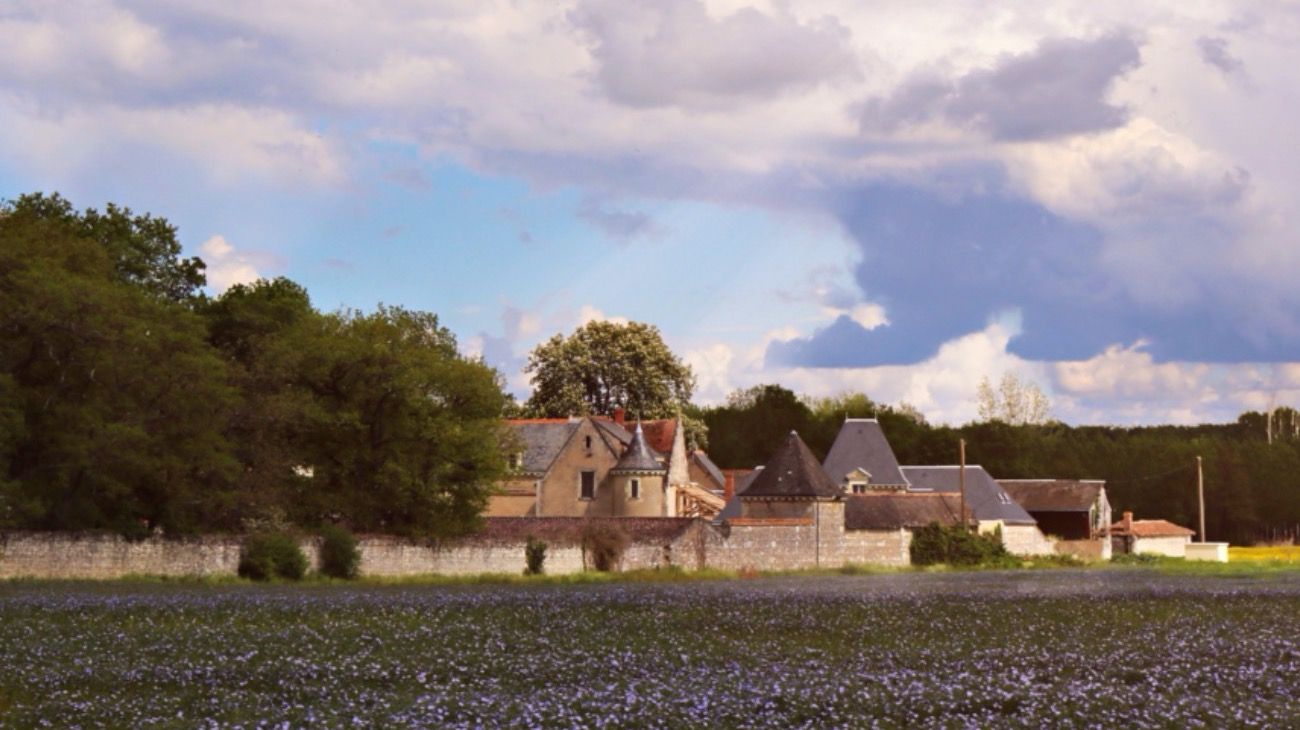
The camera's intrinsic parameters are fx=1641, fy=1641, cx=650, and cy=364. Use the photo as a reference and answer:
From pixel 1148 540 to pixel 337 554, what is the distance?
62192 millimetres

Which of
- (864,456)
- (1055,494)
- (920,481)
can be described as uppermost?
(864,456)

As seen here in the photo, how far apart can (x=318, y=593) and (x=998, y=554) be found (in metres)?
46.1

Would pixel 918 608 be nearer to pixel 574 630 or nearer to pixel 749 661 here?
pixel 574 630

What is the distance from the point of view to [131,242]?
63.5 meters

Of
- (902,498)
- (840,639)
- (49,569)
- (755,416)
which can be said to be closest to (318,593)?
(49,569)

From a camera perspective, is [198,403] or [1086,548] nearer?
[198,403]

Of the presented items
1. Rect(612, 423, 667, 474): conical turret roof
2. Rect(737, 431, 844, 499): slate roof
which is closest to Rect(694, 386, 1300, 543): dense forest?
Rect(612, 423, 667, 474): conical turret roof

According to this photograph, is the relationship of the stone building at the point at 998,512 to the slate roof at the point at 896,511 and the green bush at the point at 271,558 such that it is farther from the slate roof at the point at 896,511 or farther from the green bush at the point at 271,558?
the green bush at the point at 271,558

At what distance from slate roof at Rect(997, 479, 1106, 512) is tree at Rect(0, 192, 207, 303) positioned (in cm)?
5779

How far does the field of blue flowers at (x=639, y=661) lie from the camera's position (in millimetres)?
17984

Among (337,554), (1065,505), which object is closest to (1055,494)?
(1065,505)

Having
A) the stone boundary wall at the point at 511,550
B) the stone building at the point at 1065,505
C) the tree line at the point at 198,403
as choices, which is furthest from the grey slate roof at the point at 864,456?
the tree line at the point at 198,403

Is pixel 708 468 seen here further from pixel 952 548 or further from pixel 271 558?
pixel 271 558

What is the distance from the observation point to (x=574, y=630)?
2992 cm
